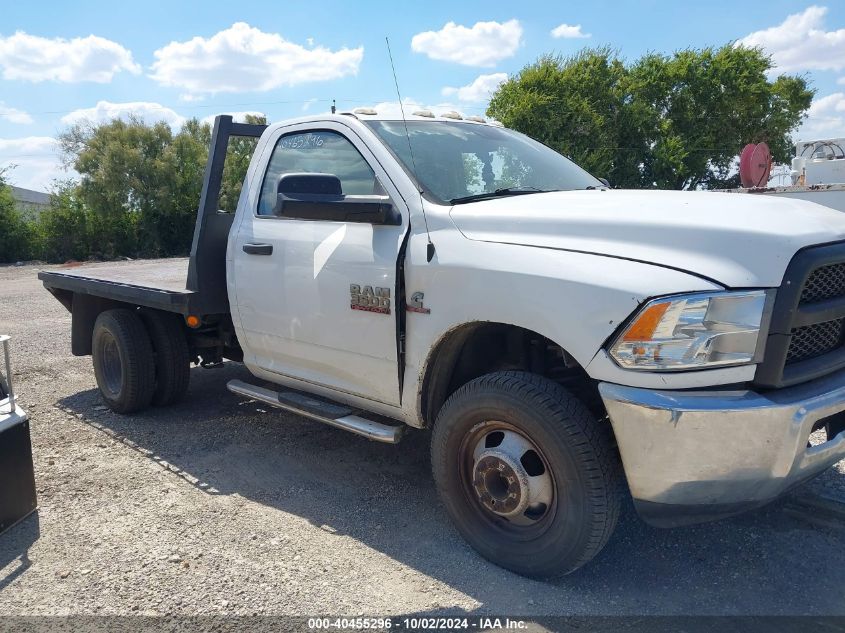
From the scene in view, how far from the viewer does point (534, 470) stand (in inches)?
120

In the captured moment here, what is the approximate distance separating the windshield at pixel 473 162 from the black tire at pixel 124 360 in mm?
2702

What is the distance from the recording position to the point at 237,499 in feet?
13.3

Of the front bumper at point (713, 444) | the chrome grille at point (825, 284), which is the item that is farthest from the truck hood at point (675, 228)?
the front bumper at point (713, 444)

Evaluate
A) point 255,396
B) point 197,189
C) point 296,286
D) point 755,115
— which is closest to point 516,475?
point 296,286

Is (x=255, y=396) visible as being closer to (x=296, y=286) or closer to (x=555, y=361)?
(x=296, y=286)

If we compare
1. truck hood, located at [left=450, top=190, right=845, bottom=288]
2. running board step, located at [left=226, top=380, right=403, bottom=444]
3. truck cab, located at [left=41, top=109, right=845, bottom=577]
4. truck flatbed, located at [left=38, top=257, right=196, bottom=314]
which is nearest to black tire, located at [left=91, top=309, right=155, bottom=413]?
truck flatbed, located at [left=38, top=257, right=196, bottom=314]

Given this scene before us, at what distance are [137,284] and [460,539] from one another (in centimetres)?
318

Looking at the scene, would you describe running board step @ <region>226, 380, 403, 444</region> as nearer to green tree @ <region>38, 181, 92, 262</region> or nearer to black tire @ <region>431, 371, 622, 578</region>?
black tire @ <region>431, 371, 622, 578</region>

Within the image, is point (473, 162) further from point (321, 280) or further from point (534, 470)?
point (534, 470)

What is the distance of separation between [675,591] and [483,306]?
57.4 inches

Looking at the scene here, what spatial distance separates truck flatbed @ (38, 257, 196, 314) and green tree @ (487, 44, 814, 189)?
520 inches

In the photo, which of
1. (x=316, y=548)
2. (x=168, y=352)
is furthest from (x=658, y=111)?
(x=316, y=548)

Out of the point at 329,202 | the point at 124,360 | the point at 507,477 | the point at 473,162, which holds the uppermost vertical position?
the point at 473,162

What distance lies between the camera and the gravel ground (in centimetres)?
301
